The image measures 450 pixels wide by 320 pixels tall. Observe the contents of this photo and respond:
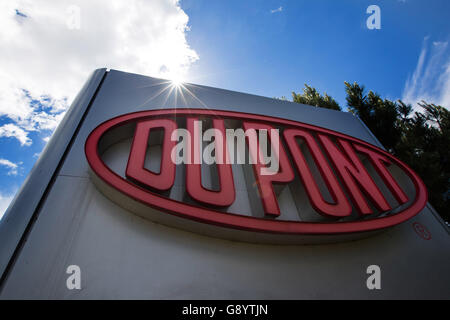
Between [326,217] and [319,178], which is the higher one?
[319,178]

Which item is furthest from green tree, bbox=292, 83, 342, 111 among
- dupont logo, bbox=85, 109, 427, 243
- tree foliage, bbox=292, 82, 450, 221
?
dupont logo, bbox=85, 109, 427, 243

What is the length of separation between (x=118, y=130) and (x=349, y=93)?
9292 mm

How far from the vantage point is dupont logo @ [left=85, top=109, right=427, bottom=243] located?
2225mm

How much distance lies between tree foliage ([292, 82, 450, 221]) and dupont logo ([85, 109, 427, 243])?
381 cm

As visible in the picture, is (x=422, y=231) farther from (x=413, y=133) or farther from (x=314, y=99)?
(x=314, y=99)

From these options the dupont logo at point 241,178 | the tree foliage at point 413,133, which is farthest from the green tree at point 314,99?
the dupont logo at point 241,178

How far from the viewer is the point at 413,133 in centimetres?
777

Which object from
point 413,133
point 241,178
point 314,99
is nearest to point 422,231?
point 241,178

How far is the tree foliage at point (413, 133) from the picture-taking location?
6.42 meters

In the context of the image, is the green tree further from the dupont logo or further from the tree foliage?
the dupont logo

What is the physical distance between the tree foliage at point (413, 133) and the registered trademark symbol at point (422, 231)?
13.5ft
